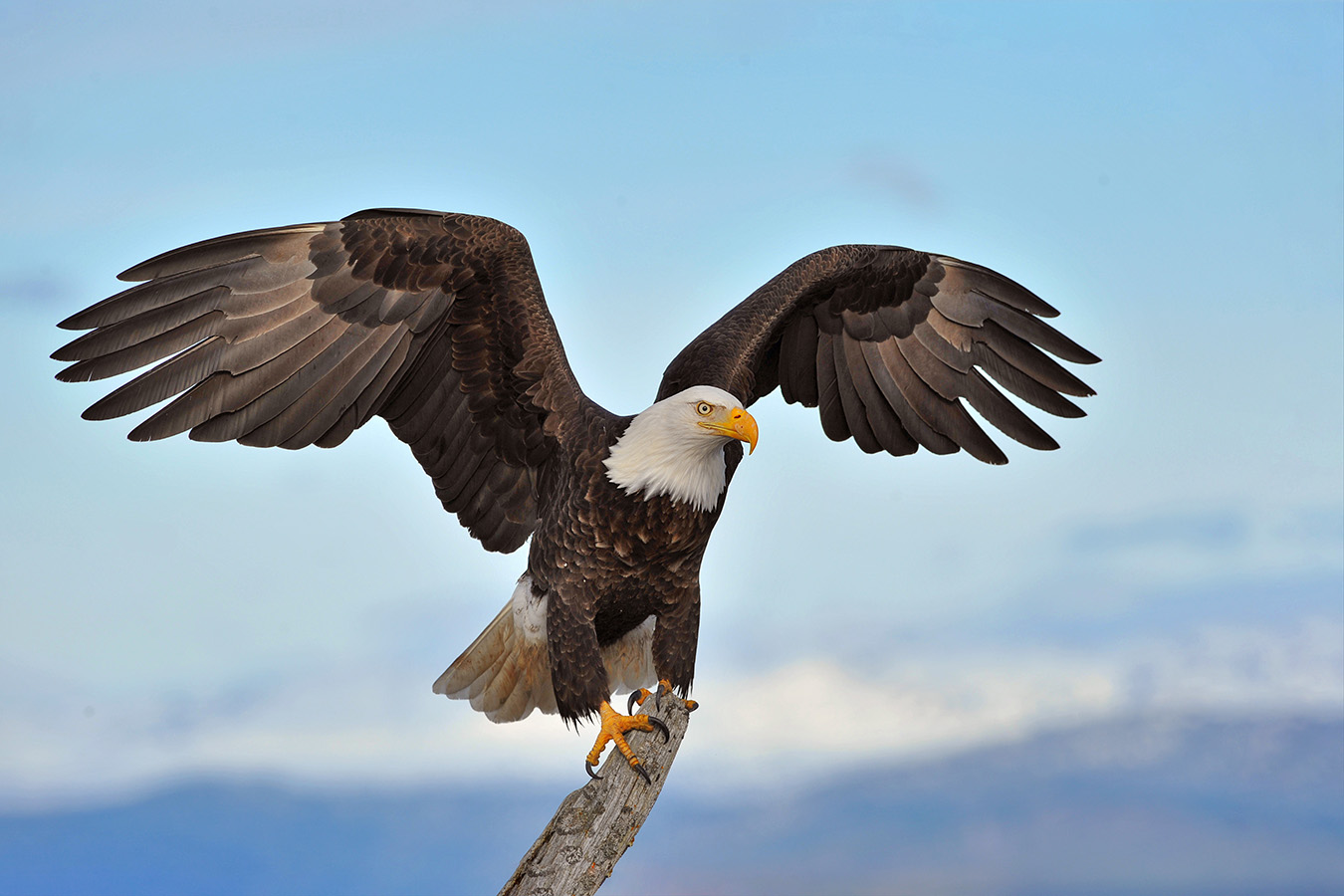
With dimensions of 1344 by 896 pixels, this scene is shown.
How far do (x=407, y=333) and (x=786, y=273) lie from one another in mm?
2018

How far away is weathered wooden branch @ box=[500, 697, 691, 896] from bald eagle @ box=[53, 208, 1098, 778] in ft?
0.29

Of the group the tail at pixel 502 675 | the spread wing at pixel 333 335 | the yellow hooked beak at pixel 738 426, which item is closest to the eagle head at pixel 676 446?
the yellow hooked beak at pixel 738 426

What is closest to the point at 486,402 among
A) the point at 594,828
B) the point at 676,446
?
the point at 676,446

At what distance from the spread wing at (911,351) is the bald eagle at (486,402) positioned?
48cm

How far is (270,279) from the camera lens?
5.28m

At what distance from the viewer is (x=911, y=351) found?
21.6ft

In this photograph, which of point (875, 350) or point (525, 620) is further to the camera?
point (875, 350)

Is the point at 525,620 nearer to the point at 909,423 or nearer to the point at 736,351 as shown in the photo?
the point at 736,351

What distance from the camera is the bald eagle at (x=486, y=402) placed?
5.09m

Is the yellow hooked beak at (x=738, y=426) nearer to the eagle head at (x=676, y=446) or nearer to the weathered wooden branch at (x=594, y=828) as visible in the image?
the eagle head at (x=676, y=446)

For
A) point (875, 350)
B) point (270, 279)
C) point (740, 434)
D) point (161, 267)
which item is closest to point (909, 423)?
point (875, 350)

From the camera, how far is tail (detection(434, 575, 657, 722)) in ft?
19.4

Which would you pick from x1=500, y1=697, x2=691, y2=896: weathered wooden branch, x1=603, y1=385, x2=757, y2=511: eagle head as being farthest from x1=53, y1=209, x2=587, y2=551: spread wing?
x1=500, y1=697, x2=691, y2=896: weathered wooden branch

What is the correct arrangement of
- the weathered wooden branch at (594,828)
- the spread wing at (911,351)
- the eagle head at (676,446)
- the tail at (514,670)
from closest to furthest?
1. the weathered wooden branch at (594,828)
2. the eagle head at (676,446)
3. the tail at (514,670)
4. the spread wing at (911,351)
